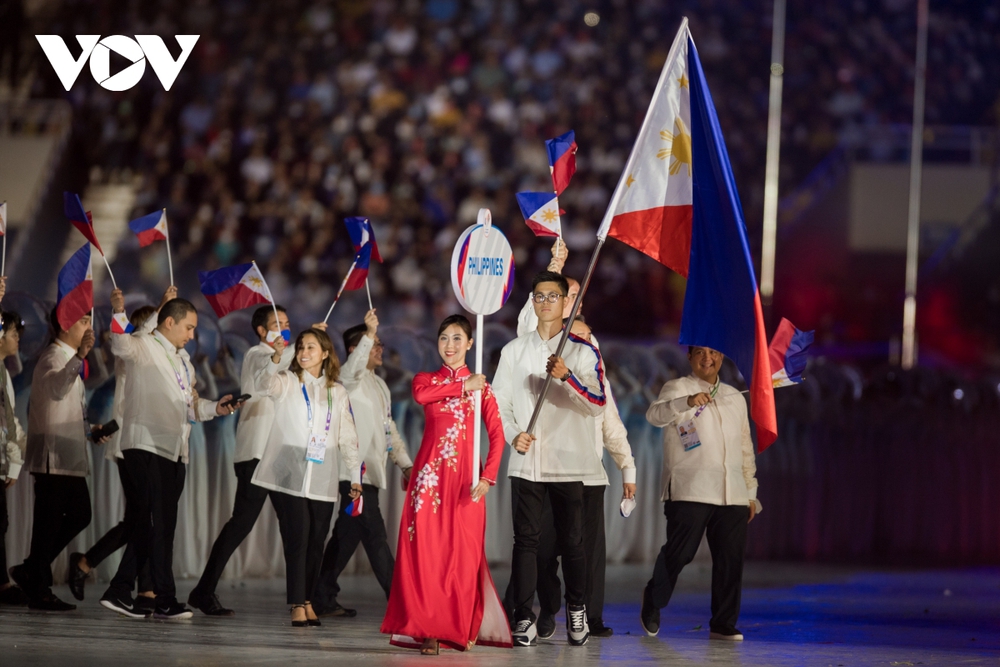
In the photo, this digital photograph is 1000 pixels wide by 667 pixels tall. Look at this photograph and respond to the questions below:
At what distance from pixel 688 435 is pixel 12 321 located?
3061 millimetres

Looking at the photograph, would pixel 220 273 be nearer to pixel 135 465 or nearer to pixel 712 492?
pixel 135 465

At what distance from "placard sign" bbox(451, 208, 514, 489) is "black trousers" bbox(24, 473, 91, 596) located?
1.99m

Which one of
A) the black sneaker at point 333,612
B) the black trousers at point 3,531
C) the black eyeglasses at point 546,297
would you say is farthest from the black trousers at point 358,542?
the black eyeglasses at point 546,297

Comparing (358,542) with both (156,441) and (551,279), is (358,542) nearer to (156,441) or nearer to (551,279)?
(156,441)

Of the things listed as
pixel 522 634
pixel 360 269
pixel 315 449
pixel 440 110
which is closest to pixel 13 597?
pixel 315 449

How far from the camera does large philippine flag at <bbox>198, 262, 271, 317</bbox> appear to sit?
252 inches

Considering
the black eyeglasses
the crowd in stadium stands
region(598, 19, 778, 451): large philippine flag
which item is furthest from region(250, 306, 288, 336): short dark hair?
the crowd in stadium stands

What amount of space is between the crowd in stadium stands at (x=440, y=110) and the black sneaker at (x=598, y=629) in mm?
8915

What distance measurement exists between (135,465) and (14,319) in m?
0.95

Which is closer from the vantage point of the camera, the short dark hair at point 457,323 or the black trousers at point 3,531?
the short dark hair at point 457,323

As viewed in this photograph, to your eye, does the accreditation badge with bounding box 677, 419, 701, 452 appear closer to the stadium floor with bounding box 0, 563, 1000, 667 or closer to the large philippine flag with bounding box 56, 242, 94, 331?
the stadium floor with bounding box 0, 563, 1000, 667

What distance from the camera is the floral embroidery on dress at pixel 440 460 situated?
504 centimetres

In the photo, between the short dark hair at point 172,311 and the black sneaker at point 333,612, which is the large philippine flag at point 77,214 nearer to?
the short dark hair at point 172,311

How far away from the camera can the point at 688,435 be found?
597 cm
